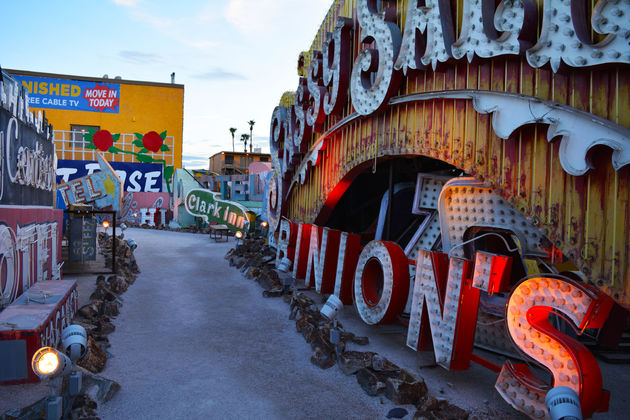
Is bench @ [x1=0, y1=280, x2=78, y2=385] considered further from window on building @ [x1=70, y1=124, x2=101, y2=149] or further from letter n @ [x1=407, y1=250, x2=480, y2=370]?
window on building @ [x1=70, y1=124, x2=101, y2=149]

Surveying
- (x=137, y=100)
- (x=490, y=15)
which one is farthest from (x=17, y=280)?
(x=137, y=100)

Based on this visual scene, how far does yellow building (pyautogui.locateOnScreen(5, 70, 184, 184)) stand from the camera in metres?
42.0

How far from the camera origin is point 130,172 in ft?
123

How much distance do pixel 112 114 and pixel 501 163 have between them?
4463 cm

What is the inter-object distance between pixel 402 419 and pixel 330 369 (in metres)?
1.74

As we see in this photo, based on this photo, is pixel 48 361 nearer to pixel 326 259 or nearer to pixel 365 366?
pixel 365 366

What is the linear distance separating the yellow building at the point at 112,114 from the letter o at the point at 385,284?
35953 mm

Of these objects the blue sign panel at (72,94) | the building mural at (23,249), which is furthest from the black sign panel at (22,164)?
the blue sign panel at (72,94)

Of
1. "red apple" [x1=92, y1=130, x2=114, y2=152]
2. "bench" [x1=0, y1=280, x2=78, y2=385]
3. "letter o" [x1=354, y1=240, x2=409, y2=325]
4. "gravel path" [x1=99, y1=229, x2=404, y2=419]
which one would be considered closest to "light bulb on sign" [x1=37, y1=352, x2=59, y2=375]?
"gravel path" [x1=99, y1=229, x2=404, y2=419]

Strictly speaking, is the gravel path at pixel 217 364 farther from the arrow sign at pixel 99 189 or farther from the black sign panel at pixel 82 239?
the arrow sign at pixel 99 189

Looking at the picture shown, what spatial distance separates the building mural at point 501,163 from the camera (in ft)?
15.3

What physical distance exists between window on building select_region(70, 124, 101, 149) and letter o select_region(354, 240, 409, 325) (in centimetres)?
3969

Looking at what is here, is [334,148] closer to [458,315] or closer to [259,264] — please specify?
[259,264]

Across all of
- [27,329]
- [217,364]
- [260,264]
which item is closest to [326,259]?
[217,364]
